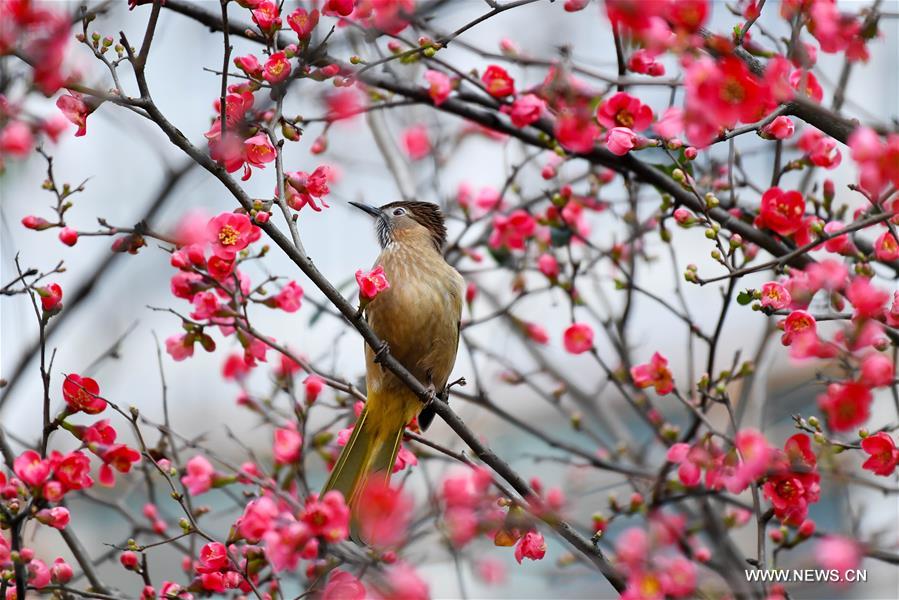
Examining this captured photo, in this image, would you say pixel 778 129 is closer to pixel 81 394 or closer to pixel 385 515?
pixel 385 515

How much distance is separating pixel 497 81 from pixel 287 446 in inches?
58.3

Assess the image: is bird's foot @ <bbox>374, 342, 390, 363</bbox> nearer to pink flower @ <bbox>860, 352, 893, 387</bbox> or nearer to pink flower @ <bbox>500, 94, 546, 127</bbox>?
pink flower @ <bbox>500, 94, 546, 127</bbox>

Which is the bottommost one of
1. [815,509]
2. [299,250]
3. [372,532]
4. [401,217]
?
[372,532]

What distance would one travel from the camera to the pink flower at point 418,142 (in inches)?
216

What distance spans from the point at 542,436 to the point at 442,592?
1.84 m

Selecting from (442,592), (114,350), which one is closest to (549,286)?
(114,350)

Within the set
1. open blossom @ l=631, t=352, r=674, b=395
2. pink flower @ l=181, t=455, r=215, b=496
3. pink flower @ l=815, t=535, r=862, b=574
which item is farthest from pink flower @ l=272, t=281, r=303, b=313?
pink flower @ l=815, t=535, r=862, b=574

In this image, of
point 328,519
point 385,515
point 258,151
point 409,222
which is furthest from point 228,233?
point 409,222

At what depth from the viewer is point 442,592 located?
5562mm

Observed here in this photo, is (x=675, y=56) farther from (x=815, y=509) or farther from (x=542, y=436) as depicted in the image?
(x=815, y=509)

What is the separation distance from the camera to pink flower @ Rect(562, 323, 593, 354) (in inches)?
155

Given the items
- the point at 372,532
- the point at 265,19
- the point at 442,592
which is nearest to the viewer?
the point at 372,532

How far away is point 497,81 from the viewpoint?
362 cm

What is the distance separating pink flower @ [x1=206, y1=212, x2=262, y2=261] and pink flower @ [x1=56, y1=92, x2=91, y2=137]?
45 cm
